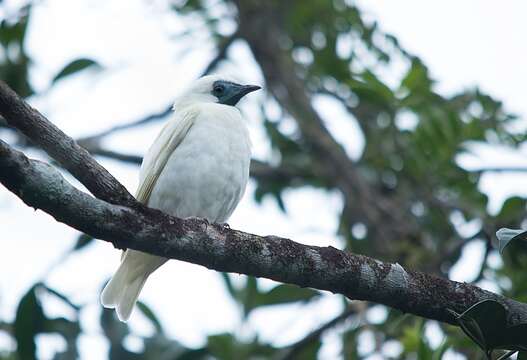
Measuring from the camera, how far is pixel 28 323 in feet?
16.4

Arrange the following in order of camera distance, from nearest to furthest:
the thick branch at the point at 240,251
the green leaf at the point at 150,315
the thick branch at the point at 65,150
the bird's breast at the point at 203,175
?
1. the thick branch at the point at 240,251
2. the thick branch at the point at 65,150
3. the bird's breast at the point at 203,175
4. the green leaf at the point at 150,315

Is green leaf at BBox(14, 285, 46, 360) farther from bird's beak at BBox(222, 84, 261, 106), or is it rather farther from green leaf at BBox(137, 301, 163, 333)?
bird's beak at BBox(222, 84, 261, 106)

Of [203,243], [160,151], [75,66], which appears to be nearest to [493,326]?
[203,243]

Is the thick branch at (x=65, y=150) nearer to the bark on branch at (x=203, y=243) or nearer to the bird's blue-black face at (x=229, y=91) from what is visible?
the bark on branch at (x=203, y=243)

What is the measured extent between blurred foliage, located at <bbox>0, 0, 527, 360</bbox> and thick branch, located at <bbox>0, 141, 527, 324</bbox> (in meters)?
0.61

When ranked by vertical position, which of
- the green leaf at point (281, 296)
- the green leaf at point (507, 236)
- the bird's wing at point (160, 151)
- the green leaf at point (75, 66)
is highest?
the green leaf at point (507, 236)

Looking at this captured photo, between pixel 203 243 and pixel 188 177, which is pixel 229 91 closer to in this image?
pixel 188 177

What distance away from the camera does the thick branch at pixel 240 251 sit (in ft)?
9.39

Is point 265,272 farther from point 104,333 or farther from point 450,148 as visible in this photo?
point 450,148

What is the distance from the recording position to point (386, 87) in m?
6.06

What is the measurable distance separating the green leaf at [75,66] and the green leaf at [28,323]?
66.3 inches

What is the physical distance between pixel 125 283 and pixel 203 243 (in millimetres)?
1751

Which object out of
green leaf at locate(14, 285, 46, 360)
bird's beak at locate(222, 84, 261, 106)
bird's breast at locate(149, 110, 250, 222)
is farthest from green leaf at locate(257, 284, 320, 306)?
green leaf at locate(14, 285, 46, 360)

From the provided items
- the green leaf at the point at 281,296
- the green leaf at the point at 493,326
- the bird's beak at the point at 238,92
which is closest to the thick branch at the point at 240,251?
the green leaf at the point at 493,326
